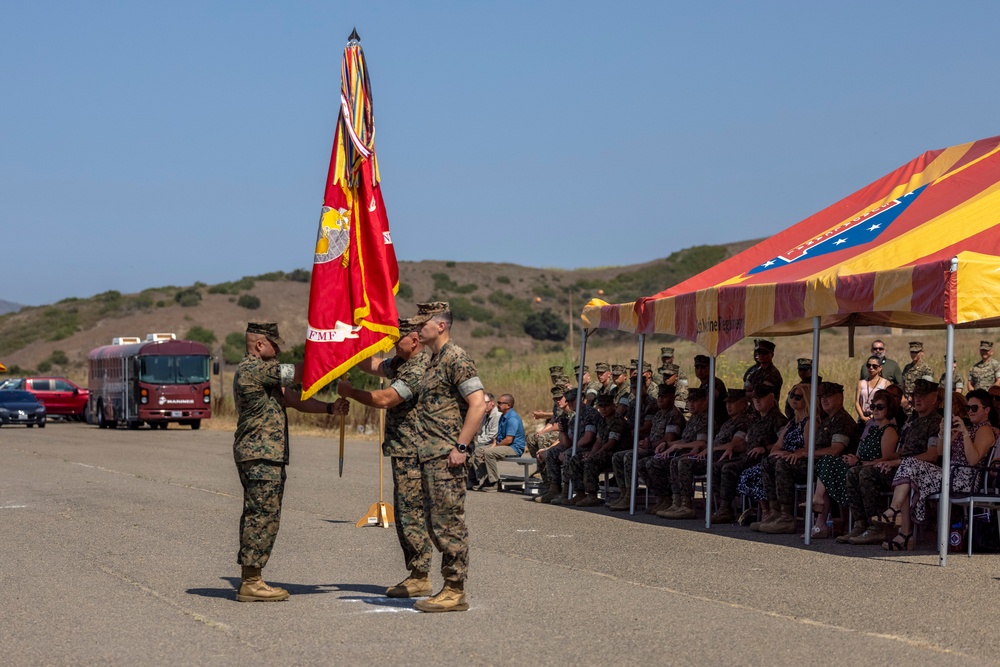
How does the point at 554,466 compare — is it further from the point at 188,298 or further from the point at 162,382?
the point at 188,298

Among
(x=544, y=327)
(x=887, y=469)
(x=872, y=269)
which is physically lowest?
(x=887, y=469)

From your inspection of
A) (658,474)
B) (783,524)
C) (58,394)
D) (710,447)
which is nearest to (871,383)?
(658,474)

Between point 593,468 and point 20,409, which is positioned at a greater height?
point 593,468

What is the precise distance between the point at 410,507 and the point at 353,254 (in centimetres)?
201

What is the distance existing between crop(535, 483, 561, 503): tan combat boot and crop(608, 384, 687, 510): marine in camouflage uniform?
115 cm

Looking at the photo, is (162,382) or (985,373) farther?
(162,382)

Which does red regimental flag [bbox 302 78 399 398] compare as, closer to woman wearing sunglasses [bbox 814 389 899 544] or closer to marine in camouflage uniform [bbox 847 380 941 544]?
marine in camouflage uniform [bbox 847 380 941 544]

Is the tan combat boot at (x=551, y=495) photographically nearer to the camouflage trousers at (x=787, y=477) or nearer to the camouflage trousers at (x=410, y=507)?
the camouflage trousers at (x=787, y=477)

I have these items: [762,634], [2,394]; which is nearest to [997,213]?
[762,634]

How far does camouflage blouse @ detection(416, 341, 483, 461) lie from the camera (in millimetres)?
8680

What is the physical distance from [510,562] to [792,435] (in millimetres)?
3854

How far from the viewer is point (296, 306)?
10712 cm

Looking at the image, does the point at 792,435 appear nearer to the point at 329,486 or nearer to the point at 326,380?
the point at 326,380

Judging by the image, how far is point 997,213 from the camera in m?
12.4
